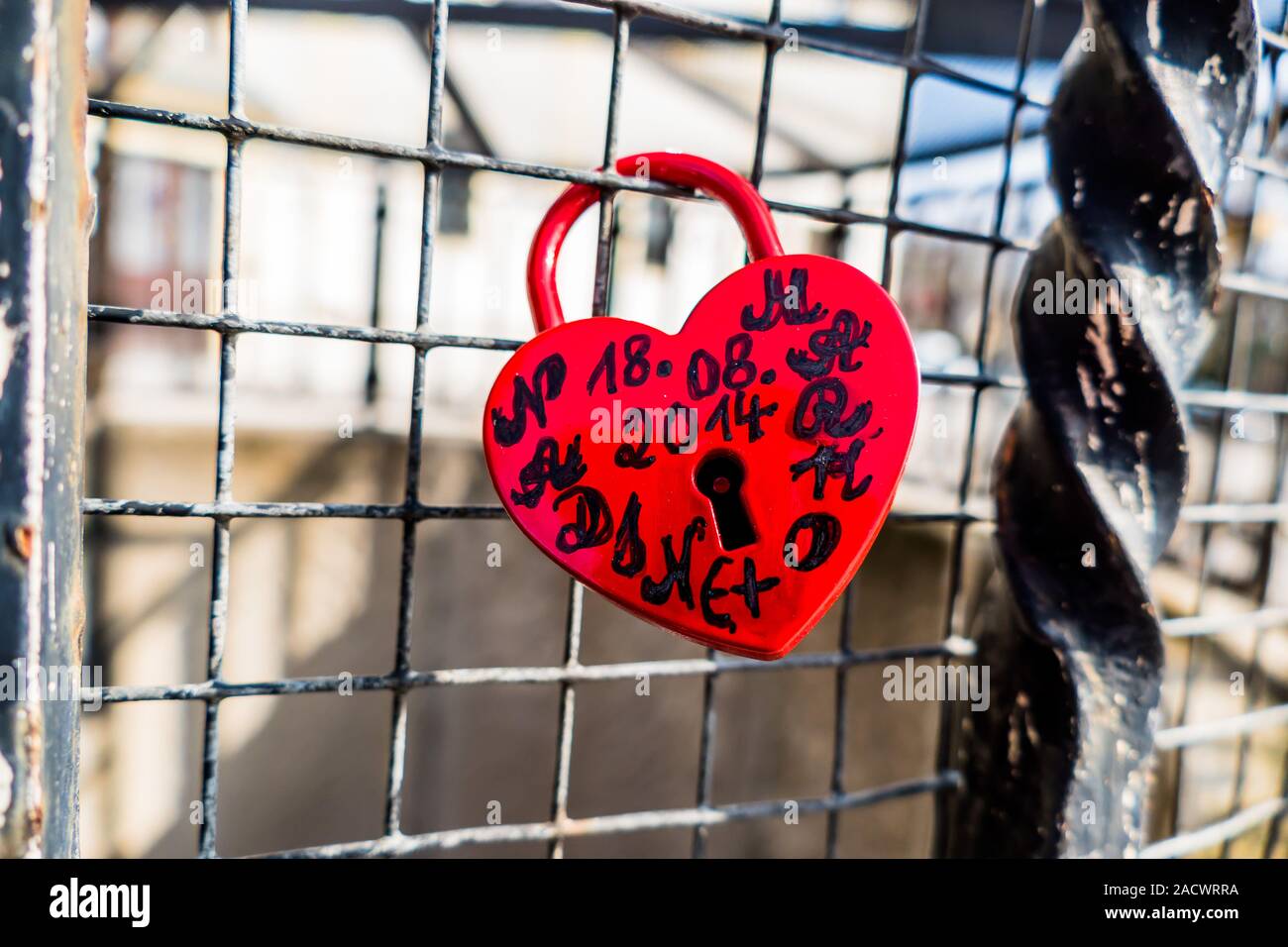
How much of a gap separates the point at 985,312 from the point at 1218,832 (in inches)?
26.6

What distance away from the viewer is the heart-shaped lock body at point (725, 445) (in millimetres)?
440

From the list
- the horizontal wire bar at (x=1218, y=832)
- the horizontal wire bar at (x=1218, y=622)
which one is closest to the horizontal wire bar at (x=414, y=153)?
the horizontal wire bar at (x=1218, y=622)

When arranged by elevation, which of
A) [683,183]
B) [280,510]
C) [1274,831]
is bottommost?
[1274,831]

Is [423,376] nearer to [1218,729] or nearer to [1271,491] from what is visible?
[1218,729]

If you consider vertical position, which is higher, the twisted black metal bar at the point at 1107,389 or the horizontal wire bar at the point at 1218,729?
the twisted black metal bar at the point at 1107,389

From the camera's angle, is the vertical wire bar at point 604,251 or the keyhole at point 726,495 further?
the vertical wire bar at point 604,251

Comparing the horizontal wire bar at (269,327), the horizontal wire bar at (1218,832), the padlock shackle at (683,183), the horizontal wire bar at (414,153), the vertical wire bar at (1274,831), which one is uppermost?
the horizontal wire bar at (414,153)

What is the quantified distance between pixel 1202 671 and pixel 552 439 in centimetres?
206

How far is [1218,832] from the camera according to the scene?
0.94 meters

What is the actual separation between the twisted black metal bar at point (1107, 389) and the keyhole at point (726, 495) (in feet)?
0.91

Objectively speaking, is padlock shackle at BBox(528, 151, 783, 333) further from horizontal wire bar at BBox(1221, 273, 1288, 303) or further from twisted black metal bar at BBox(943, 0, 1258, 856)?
horizontal wire bar at BBox(1221, 273, 1288, 303)

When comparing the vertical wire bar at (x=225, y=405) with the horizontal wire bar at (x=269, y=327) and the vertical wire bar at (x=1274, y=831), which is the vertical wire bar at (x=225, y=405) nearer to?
the horizontal wire bar at (x=269, y=327)

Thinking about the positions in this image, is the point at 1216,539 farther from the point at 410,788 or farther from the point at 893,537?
the point at 410,788

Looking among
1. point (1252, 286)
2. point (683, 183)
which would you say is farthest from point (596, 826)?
point (1252, 286)
